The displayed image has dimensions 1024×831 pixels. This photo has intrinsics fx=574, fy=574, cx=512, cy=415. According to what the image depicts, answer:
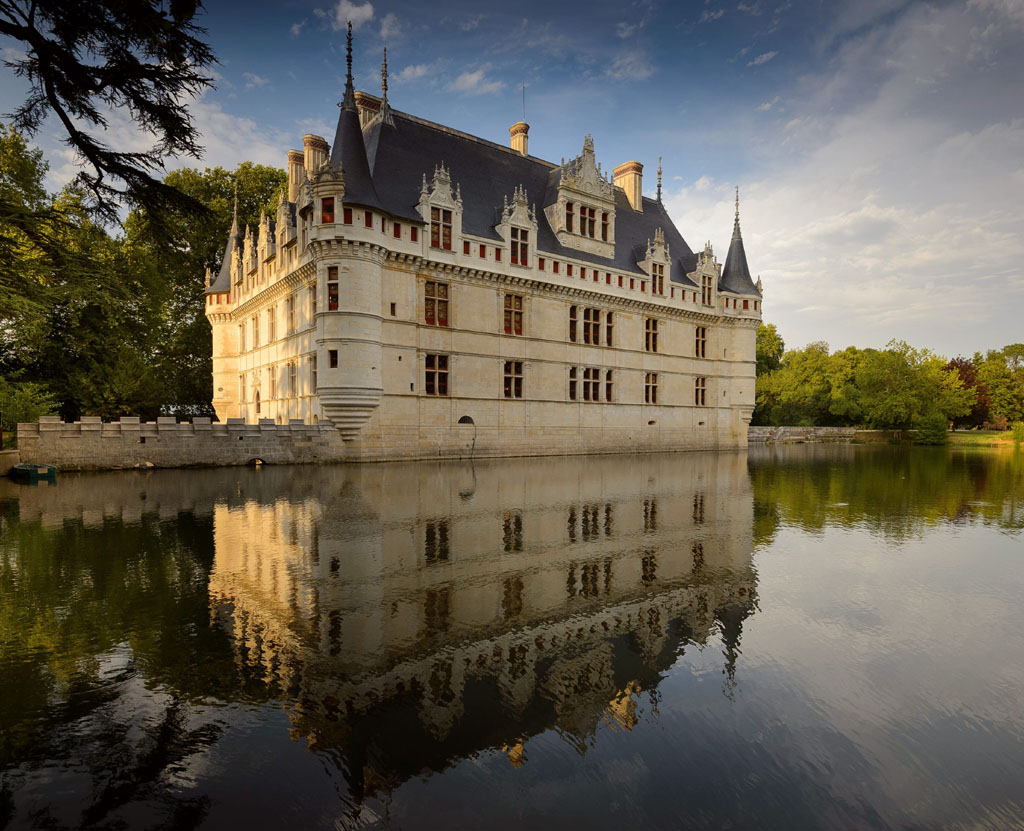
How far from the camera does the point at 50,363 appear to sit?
26062mm

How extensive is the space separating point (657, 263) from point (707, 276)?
486 centimetres

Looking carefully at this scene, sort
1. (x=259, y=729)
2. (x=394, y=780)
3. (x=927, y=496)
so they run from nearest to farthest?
(x=394, y=780) < (x=259, y=729) < (x=927, y=496)

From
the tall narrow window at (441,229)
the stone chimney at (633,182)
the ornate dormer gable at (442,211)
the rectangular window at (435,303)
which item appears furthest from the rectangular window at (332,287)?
the stone chimney at (633,182)

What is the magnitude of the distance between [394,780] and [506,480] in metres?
14.8

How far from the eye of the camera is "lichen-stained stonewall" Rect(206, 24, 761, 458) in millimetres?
23297

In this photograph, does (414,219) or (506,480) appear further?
(414,219)

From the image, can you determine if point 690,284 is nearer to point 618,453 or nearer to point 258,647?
point 618,453

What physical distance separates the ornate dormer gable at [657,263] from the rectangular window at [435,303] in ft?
45.3

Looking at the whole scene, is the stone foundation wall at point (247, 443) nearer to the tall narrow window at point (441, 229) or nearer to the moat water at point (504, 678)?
the tall narrow window at point (441, 229)

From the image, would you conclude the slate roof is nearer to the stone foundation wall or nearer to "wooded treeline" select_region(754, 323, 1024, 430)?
the stone foundation wall

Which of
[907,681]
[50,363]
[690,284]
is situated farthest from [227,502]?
[690,284]

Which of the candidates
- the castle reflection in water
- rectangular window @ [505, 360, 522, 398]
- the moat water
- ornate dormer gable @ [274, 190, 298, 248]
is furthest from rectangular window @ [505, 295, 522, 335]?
the moat water

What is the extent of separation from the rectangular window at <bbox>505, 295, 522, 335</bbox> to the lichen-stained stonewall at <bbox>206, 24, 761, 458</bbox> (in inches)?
4.4

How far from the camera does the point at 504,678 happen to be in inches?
179
